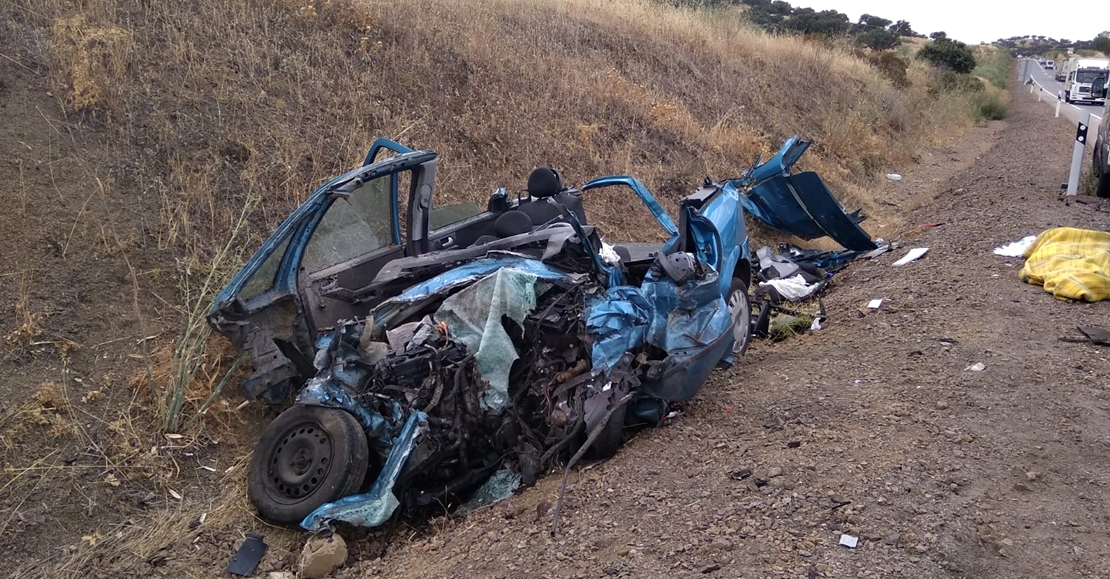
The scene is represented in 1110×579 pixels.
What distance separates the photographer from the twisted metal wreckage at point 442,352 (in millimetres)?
3959

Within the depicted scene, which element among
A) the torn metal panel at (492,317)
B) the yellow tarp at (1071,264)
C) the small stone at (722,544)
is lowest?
the small stone at (722,544)

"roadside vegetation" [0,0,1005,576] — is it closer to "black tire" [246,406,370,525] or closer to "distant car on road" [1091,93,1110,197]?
"black tire" [246,406,370,525]

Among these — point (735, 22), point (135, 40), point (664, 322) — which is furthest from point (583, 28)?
point (664, 322)

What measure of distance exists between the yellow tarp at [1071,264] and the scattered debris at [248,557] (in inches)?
238

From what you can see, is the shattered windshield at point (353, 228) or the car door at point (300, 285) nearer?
the car door at point (300, 285)

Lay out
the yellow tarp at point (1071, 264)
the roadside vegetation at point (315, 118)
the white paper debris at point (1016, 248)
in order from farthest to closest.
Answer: the white paper debris at point (1016, 248)
the yellow tarp at point (1071, 264)
the roadside vegetation at point (315, 118)

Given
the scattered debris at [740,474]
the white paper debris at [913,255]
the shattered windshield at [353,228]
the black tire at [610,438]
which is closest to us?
the scattered debris at [740,474]

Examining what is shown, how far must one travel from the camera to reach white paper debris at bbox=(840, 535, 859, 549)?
3.12 metres

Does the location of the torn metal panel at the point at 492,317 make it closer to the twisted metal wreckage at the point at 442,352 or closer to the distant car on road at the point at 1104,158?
the twisted metal wreckage at the point at 442,352

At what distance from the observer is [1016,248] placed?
25.2 feet

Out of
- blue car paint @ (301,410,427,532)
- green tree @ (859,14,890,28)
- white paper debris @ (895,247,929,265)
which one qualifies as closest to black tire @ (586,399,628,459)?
blue car paint @ (301,410,427,532)

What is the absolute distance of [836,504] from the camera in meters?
3.43

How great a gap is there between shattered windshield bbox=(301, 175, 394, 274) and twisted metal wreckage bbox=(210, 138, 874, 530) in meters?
0.01

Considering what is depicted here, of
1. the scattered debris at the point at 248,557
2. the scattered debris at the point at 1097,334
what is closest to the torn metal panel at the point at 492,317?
the scattered debris at the point at 248,557
